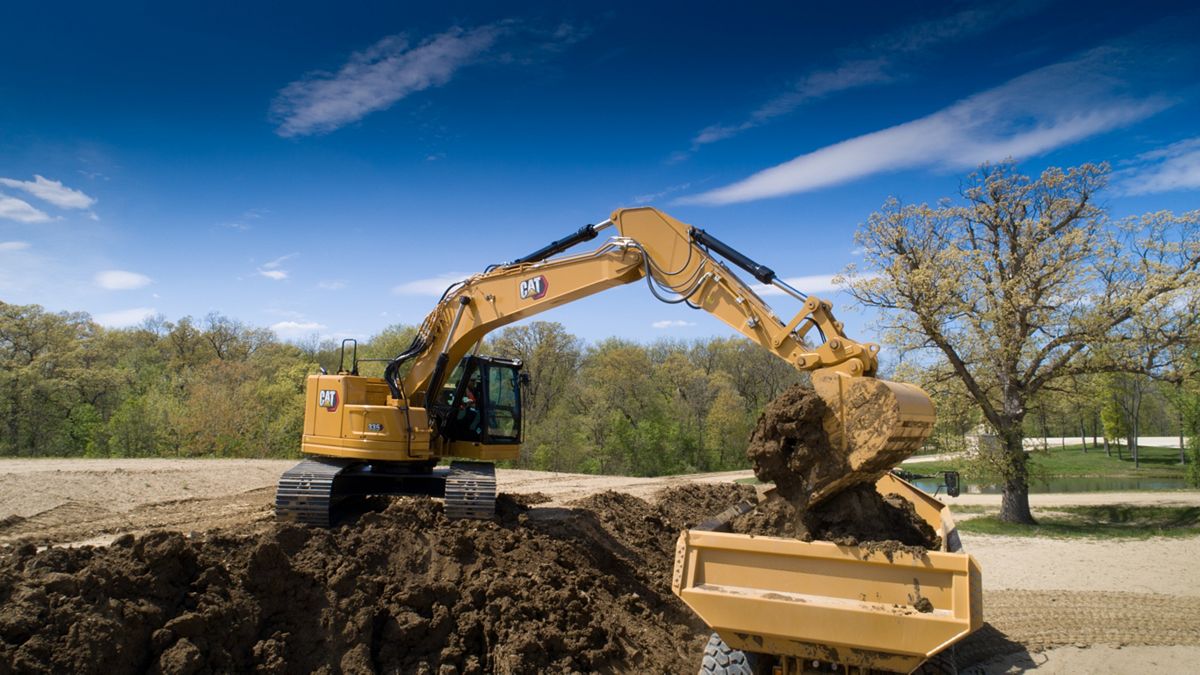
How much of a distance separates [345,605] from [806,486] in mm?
4041

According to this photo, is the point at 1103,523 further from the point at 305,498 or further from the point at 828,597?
the point at 305,498

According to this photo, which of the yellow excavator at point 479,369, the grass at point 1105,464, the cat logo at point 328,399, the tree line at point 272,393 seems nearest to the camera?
the yellow excavator at point 479,369

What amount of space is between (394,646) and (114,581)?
7.18 feet

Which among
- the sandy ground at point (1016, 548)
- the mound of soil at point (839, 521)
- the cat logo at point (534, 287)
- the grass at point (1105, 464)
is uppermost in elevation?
the cat logo at point (534, 287)

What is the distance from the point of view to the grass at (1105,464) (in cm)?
3481

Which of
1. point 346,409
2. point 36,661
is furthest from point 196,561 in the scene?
point 346,409

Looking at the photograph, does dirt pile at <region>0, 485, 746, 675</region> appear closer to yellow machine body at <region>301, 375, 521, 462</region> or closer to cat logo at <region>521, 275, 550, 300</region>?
yellow machine body at <region>301, 375, 521, 462</region>

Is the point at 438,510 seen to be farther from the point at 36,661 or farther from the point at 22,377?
the point at 22,377

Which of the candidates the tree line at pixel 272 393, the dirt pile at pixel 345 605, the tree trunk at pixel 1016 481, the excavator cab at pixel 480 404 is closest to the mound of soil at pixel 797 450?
the dirt pile at pixel 345 605

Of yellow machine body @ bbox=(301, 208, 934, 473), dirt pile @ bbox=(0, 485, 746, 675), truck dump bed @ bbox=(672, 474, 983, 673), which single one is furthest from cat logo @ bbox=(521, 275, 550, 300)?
truck dump bed @ bbox=(672, 474, 983, 673)

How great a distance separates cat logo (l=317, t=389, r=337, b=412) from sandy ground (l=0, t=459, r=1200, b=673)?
6.57 feet

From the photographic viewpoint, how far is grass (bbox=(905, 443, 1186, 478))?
34.8 m

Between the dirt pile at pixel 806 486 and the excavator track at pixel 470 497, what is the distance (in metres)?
4.05

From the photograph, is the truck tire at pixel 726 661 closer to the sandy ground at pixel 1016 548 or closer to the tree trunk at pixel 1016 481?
the sandy ground at pixel 1016 548
